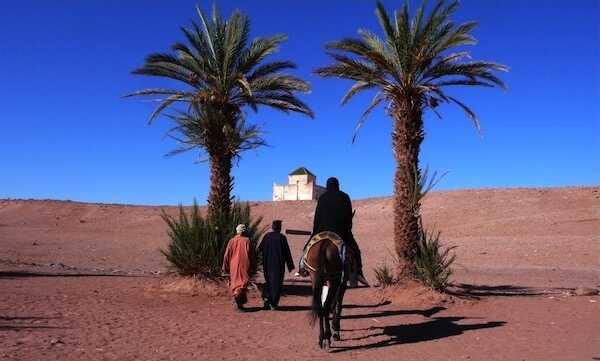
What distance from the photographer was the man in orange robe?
1124 centimetres

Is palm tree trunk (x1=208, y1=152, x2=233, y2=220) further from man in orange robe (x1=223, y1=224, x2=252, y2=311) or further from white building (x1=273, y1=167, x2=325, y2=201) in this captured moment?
white building (x1=273, y1=167, x2=325, y2=201)

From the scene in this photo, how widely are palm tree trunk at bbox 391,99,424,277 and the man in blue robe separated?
261cm

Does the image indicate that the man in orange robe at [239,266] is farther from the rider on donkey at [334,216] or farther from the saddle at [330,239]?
the saddle at [330,239]

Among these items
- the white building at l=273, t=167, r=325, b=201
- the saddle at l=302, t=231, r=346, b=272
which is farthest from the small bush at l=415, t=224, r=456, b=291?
the white building at l=273, t=167, r=325, b=201

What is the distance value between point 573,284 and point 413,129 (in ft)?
27.1

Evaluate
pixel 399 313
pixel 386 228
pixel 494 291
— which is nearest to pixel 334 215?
pixel 399 313

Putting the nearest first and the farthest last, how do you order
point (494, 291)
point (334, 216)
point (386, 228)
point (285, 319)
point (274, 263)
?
point (334, 216) < point (285, 319) < point (274, 263) < point (494, 291) < point (386, 228)

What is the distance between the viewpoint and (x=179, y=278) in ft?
44.4

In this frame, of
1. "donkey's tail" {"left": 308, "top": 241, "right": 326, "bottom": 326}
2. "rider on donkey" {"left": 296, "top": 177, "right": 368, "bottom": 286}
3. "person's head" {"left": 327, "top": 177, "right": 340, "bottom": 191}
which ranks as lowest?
"donkey's tail" {"left": 308, "top": 241, "right": 326, "bottom": 326}

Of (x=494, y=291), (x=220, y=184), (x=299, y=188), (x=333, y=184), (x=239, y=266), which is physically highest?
(x=299, y=188)

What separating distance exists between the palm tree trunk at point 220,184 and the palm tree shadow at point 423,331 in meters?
5.91

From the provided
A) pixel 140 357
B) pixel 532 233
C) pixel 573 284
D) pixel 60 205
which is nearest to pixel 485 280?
pixel 573 284

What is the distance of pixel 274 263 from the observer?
11609 mm

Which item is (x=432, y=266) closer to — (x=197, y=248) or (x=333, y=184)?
(x=333, y=184)
